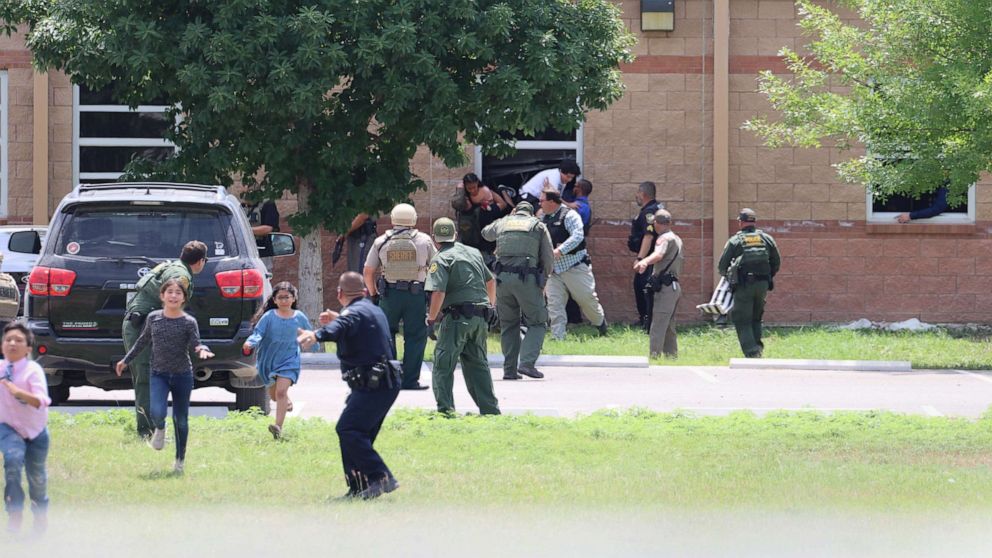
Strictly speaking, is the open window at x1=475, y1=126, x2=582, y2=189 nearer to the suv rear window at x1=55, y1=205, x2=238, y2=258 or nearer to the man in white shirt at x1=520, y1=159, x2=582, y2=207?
the man in white shirt at x1=520, y1=159, x2=582, y2=207

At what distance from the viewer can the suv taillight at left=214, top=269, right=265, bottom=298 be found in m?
Result: 11.9

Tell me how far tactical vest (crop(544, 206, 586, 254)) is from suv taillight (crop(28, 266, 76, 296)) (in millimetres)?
6358

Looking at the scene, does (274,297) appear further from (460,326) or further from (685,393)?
(685,393)

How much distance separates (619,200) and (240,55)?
7317 mm

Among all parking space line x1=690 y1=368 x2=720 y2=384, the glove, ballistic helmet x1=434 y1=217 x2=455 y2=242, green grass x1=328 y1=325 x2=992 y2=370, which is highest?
the glove

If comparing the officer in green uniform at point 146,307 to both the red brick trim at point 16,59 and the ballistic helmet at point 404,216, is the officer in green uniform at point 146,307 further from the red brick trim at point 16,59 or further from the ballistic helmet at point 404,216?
the red brick trim at point 16,59

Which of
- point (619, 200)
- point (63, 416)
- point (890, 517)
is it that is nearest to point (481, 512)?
point (890, 517)

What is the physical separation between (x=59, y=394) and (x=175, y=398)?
370 centimetres

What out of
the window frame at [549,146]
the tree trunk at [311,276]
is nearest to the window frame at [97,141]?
the window frame at [549,146]

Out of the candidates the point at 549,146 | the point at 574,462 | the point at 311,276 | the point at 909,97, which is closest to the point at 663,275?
the point at 909,97

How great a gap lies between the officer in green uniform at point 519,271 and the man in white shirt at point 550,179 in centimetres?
596

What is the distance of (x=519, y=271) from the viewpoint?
14.7 m

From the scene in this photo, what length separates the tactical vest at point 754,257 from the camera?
17.6m

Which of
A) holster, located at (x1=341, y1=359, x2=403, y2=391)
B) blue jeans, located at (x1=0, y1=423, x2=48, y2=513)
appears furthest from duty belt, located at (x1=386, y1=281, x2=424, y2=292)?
blue jeans, located at (x1=0, y1=423, x2=48, y2=513)
